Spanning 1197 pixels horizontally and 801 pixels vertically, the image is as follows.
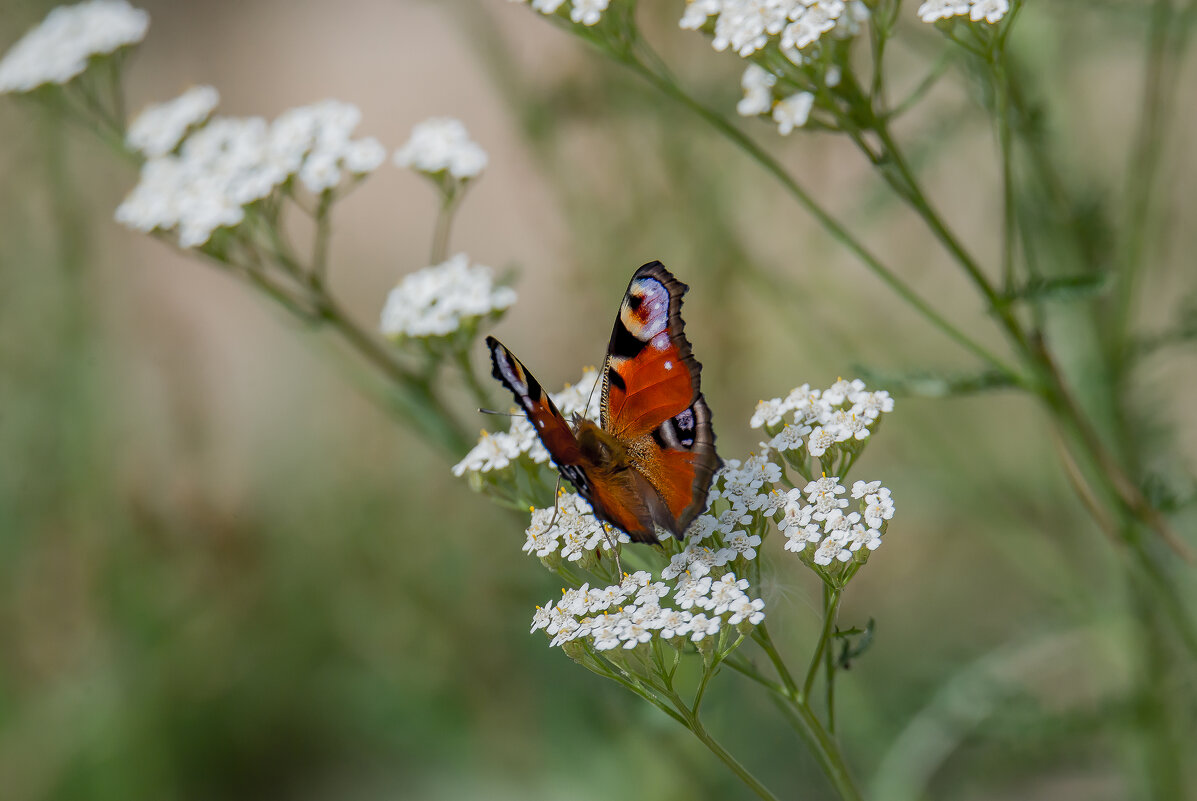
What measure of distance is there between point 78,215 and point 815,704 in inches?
112

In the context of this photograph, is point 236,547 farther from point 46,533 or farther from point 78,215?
point 78,215

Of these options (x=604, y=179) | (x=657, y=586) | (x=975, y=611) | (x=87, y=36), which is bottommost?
(x=657, y=586)

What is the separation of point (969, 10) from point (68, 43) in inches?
96.8

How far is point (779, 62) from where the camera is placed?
1945 mm

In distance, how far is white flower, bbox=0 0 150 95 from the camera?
2.76 meters

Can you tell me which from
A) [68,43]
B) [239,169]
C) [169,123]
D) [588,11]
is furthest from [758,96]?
[68,43]

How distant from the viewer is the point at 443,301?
2320mm

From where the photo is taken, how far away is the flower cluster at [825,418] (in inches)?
70.5

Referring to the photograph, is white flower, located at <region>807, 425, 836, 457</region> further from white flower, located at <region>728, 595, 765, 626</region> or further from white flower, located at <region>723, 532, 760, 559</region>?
white flower, located at <region>728, 595, 765, 626</region>

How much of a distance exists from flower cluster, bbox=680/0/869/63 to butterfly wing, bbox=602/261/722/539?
480 millimetres

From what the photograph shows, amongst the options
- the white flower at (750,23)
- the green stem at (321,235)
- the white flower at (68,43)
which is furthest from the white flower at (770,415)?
the white flower at (68,43)

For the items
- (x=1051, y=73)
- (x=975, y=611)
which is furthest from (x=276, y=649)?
(x=1051, y=73)

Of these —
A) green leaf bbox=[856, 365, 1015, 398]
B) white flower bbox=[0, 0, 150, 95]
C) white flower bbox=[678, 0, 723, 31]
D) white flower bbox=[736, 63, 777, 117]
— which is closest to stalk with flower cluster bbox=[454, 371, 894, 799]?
green leaf bbox=[856, 365, 1015, 398]

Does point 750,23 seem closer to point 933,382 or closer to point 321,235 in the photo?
point 933,382
